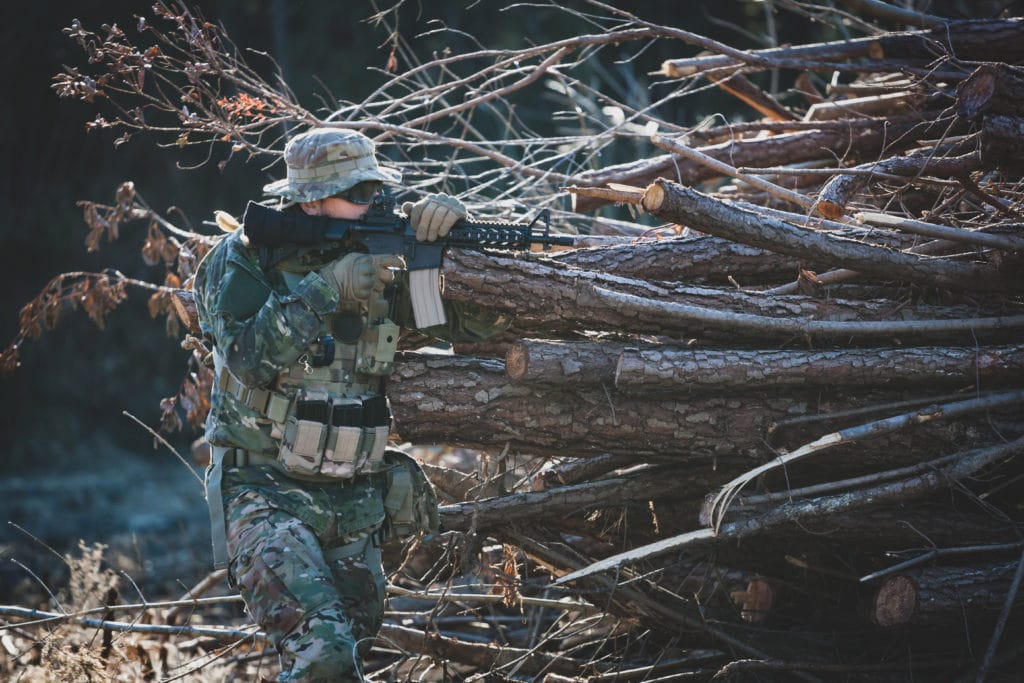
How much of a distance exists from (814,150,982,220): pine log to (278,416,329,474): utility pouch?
103 inches

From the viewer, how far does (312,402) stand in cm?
359

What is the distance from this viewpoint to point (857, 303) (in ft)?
13.8

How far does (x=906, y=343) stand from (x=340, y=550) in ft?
8.62

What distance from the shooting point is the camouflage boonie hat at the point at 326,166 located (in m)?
3.67

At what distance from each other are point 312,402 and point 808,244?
84.7 inches

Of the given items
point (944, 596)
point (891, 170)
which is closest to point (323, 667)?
point (944, 596)

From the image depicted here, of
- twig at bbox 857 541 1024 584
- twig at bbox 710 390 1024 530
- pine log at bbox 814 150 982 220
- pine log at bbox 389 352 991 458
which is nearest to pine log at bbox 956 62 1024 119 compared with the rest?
pine log at bbox 814 150 982 220

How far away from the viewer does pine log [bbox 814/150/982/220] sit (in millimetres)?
4645

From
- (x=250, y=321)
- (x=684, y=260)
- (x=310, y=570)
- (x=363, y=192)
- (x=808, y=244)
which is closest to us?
(x=310, y=570)

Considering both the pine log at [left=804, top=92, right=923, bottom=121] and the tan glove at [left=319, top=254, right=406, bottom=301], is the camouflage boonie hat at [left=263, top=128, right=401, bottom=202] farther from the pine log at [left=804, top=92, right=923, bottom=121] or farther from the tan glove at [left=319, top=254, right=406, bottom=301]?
the pine log at [left=804, top=92, right=923, bottom=121]

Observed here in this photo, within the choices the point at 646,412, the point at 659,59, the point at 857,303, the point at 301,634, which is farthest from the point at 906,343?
the point at 659,59

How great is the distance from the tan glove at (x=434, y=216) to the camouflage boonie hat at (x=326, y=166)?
203 millimetres

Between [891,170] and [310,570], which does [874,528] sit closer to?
[891,170]

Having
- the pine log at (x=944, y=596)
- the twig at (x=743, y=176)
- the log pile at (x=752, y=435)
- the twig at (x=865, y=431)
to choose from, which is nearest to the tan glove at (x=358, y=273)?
the log pile at (x=752, y=435)
